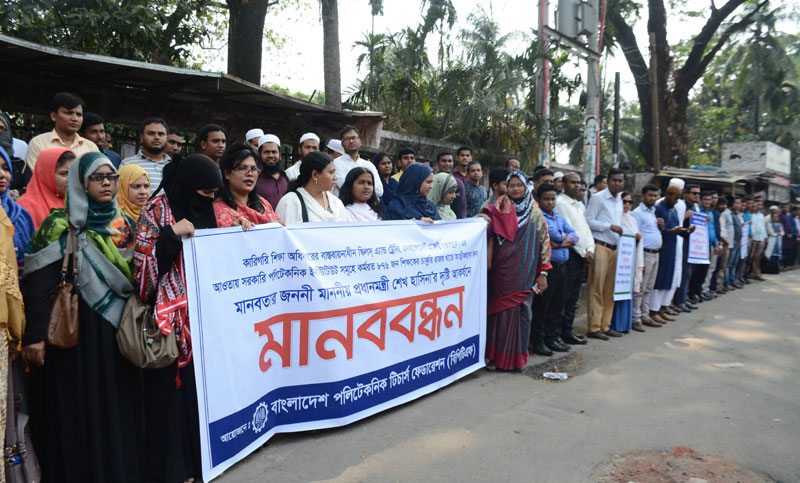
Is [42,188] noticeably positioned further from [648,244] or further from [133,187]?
[648,244]

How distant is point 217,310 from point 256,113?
16.7ft

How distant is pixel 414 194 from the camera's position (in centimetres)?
441

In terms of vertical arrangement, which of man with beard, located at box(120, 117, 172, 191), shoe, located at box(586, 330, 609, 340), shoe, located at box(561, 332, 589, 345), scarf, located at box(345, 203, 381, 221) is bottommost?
shoe, located at box(586, 330, 609, 340)

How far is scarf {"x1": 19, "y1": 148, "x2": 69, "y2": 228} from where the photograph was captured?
276 centimetres

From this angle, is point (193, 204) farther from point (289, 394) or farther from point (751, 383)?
point (751, 383)

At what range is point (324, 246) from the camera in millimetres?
3379

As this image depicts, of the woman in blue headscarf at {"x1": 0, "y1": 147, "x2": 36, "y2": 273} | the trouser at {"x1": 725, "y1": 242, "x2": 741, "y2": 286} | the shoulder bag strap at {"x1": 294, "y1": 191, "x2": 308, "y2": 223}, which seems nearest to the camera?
the woman in blue headscarf at {"x1": 0, "y1": 147, "x2": 36, "y2": 273}

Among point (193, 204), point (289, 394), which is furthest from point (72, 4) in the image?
point (289, 394)

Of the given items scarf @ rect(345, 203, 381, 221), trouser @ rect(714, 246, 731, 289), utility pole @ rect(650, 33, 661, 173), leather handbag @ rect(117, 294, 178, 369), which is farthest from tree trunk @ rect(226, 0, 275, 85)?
utility pole @ rect(650, 33, 661, 173)

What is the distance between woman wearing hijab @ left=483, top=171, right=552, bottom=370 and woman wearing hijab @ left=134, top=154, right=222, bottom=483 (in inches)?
108

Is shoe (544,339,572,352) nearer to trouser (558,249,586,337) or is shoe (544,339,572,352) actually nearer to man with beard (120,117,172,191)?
trouser (558,249,586,337)

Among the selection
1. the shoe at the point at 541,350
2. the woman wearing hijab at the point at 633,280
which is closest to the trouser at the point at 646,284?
the woman wearing hijab at the point at 633,280

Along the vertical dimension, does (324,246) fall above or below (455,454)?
above

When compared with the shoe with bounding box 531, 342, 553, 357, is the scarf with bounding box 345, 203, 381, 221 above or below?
above
